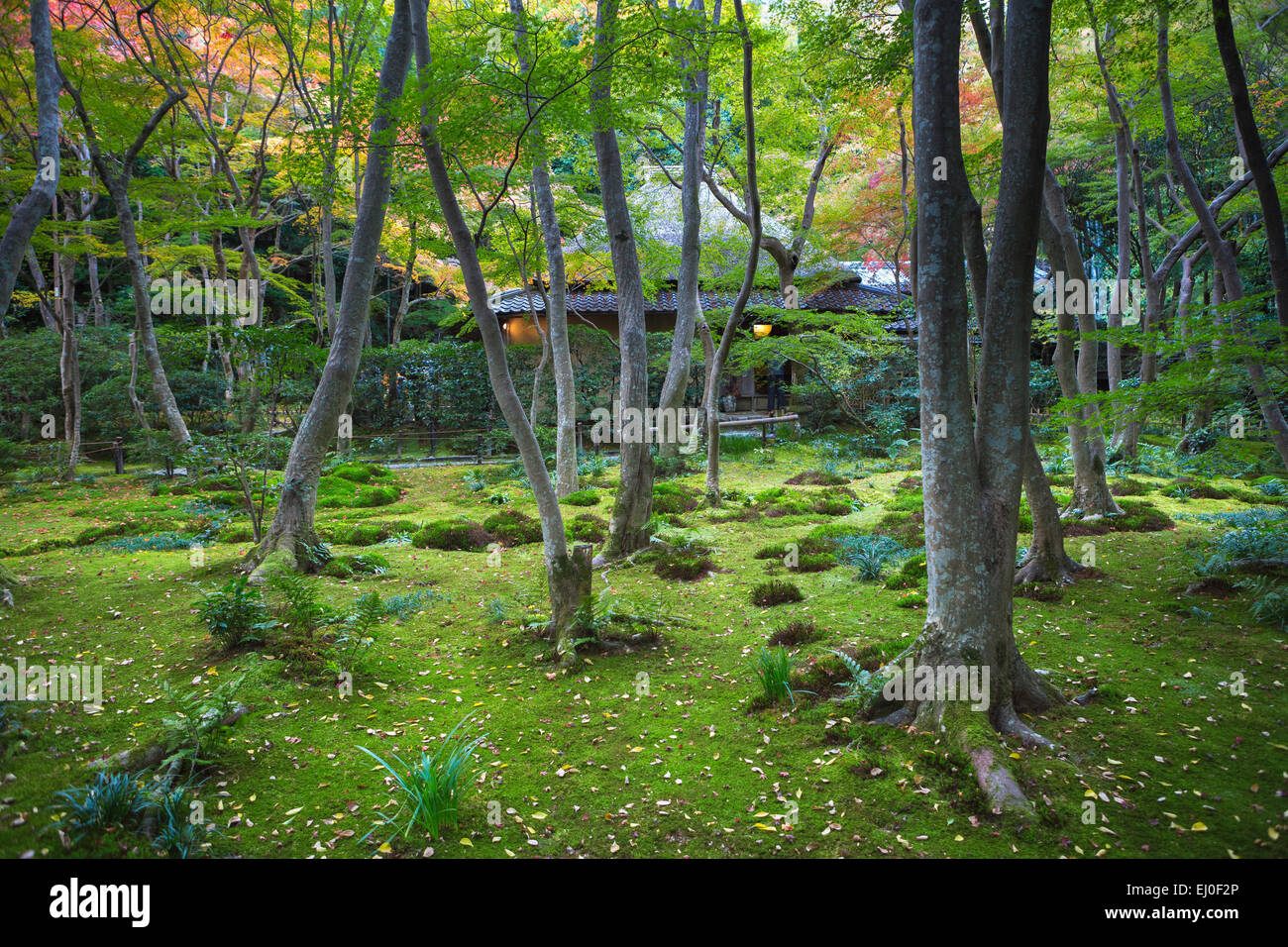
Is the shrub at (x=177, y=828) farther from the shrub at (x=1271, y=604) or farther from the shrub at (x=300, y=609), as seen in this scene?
the shrub at (x=1271, y=604)

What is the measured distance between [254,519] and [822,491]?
8.03 meters

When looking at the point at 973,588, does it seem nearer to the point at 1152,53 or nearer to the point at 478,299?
the point at 478,299

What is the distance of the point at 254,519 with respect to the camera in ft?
22.2

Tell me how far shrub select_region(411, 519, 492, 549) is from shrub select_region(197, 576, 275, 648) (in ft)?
12.1

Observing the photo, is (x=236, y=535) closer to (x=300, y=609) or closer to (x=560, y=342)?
(x=300, y=609)

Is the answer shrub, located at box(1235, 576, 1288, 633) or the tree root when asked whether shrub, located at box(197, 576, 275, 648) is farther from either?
shrub, located at box(1235, 576, 1288, 633)

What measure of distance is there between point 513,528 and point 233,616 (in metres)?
4.45

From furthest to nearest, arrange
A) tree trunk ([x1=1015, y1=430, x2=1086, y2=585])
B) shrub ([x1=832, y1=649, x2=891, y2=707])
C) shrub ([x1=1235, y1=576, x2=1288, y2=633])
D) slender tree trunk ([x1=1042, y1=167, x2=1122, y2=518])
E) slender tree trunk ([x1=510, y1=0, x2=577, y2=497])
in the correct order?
slender tree trunk ([x1=510, y1=0, x2=577, y2=497]) < slender tree trunk ([x1=1042, y1=167, x2=1122, y2=518]) < tree trunk ([x1=1015, y1=430, x2=1086, y2=585]) < shrub ([x1=1235, y1=576, x2=1288, y2=633]) < shrub ([x1=832, y1=649, x2=891, y2=707])

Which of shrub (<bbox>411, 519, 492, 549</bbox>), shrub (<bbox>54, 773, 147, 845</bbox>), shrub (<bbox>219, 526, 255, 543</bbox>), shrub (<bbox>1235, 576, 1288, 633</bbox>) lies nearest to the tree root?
shrub (<bbox>54, 773, 147, 845</bbox>)

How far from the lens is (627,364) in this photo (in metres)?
7.62

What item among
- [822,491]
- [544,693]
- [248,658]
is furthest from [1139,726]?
[822,491]

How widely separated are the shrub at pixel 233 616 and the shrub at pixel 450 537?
370cm

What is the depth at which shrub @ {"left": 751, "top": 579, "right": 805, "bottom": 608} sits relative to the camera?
20.0 feet
